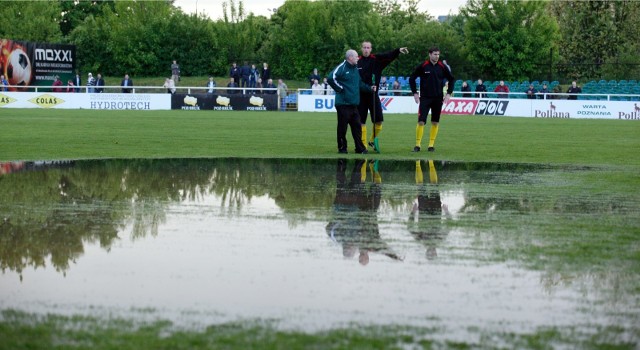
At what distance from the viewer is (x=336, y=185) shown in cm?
1264

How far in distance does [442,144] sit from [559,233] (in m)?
13.6

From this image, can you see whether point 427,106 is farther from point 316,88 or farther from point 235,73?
point 235,73

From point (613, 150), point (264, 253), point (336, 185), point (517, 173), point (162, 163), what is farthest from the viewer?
point (613, 150)

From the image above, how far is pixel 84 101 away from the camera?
49.9 metres

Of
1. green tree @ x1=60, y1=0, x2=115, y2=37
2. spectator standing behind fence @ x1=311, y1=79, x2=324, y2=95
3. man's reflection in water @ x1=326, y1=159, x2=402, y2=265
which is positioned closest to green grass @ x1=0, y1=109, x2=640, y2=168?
man's reflection in water @ x1=326, y1=159, x2=402, y2=265

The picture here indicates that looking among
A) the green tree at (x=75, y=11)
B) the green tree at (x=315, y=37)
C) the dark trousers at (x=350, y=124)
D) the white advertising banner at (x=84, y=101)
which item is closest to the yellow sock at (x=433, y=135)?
the dark trousers at (x=350, y=124)

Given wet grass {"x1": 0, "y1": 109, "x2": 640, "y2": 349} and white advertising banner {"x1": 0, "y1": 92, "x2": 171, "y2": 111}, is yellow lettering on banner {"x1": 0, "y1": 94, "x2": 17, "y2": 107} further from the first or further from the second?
wet grass {"x1": 0, "y1": 109, "x2": 640, "y2": 349}

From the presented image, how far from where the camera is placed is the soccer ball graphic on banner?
57.4 m

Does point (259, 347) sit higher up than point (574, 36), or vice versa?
point (574, 36)

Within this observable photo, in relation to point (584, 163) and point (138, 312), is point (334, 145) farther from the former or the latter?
point (138, 312)

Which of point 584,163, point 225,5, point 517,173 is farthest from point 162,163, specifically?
point 225,5

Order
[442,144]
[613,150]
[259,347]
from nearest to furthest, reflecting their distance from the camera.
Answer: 1. [259,347]
2. [613,150]
3. [442,144]

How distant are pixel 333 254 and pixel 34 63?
177 ft

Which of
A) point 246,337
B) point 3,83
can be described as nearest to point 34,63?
point 3,83
